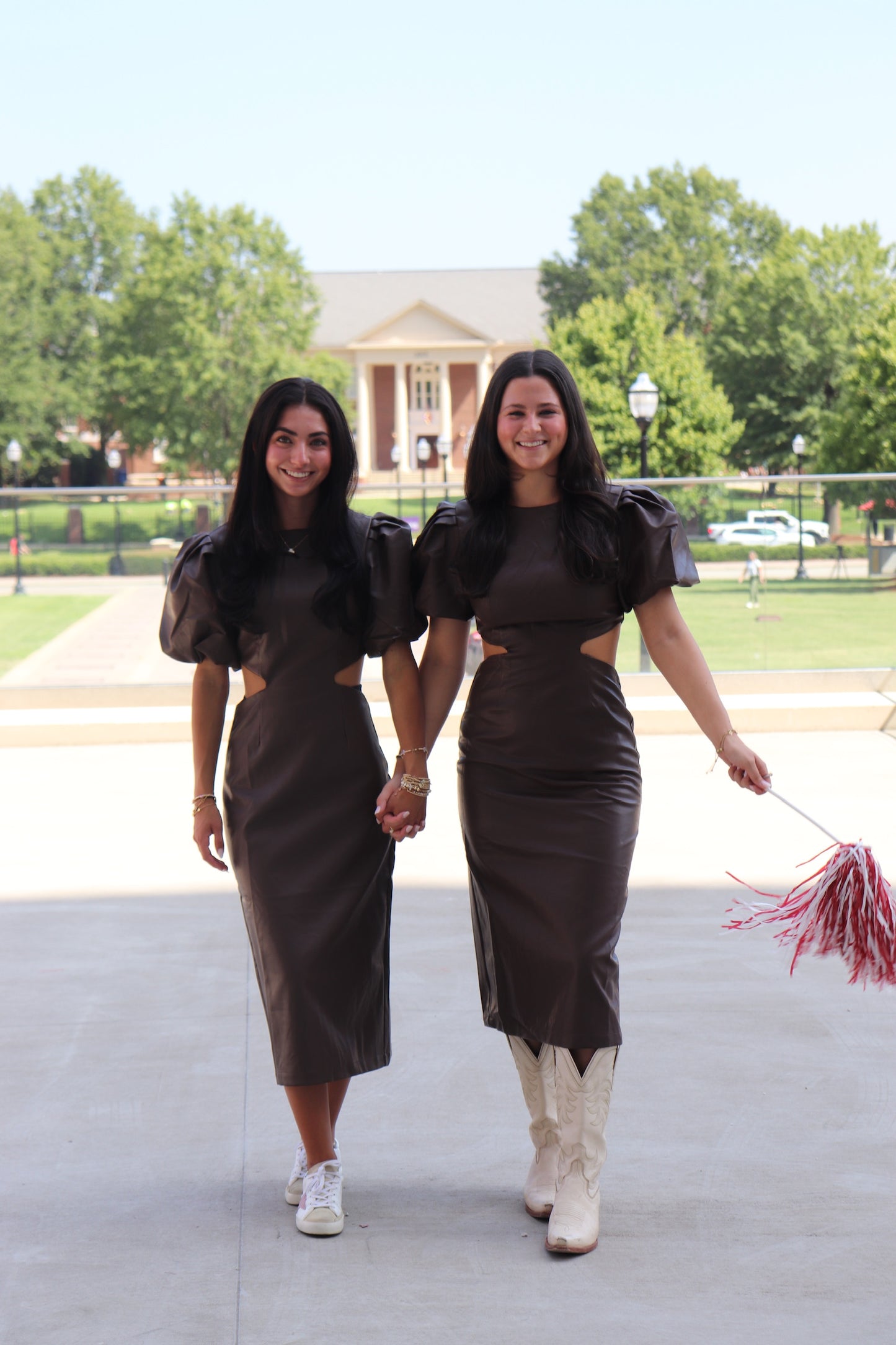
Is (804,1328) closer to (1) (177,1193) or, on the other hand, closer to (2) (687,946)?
(1) (177,1193)

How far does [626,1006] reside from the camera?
460 cm

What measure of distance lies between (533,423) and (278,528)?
63cm

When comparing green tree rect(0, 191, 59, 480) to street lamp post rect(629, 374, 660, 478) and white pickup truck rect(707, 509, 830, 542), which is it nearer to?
street lamp post rect(629, 374, 660, 478)

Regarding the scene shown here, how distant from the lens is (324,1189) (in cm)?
311

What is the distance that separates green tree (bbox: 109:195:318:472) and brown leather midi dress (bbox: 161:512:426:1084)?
6268 cm

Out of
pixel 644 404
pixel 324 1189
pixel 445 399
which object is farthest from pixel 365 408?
pixel 324 1189

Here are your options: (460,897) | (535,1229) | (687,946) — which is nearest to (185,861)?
(460,897)

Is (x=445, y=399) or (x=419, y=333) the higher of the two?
(x=419, y=333)

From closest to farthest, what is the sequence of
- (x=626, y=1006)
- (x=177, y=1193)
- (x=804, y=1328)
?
(x=804, y=1328) → (x=177, y=1193) → (x=626, y=1006)

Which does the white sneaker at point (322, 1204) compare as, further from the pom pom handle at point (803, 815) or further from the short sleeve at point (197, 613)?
the pom pom handle at point (803, 815)

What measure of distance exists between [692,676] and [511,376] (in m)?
0.79

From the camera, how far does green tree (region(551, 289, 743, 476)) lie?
46.8 metres

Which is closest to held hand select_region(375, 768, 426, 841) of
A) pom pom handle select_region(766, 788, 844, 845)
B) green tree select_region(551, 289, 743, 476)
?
pom pom handle select_region(766, 788, 844, 845)

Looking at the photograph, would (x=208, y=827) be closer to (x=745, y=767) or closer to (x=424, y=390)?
(x=745, y=767)
